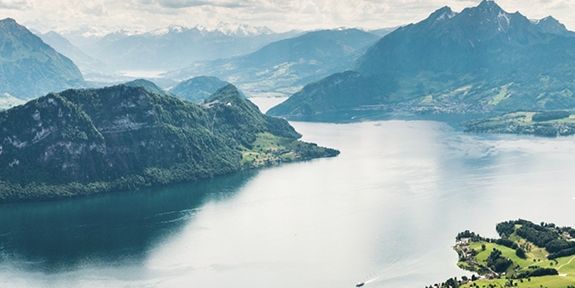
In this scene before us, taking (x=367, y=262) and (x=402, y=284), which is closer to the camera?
(x=402, y=284)

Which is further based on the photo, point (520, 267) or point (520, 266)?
point (520, 266)

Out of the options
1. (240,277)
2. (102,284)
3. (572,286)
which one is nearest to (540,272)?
(572,286)

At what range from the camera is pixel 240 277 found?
19175 cm

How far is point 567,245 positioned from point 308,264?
6606cm

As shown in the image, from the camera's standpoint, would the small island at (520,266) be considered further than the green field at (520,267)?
Yes

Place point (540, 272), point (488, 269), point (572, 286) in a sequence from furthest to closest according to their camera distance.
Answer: point (488, 269) → point (540, 272) → point (572, 286)

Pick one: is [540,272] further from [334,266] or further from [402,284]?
[334,266]

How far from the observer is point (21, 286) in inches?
7515

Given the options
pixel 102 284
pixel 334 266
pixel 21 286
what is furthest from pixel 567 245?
pixel 21 286

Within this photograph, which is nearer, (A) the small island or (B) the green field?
(B) the green field

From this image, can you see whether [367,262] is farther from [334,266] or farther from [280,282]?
[280,282]

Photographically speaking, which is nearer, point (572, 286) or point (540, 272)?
point (572, 286)

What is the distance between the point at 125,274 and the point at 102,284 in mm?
9610

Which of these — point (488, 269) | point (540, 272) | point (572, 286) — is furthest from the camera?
point (488, 269)
